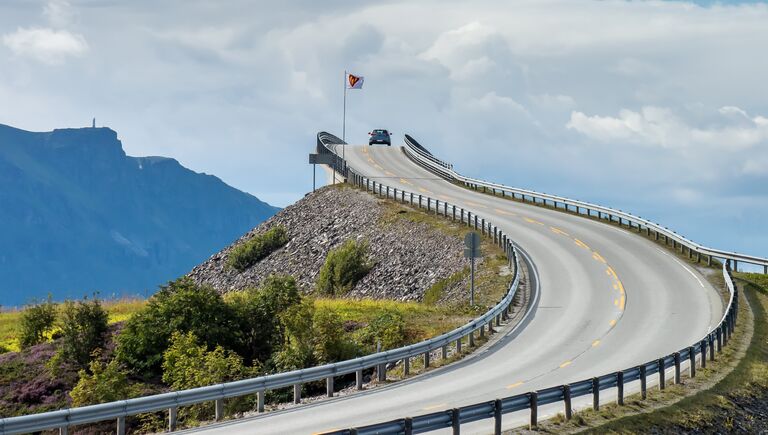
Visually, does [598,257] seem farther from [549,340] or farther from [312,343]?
[312,343]

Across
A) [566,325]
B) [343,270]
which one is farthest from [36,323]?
[566,325]

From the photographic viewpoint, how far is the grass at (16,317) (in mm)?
45497

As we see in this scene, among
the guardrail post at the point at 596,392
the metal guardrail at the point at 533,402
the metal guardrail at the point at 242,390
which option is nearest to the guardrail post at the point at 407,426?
the metal guardrail at the point at 533,402

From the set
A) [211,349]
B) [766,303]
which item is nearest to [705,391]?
[211,349]

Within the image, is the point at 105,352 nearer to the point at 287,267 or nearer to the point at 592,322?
the point at 592,322

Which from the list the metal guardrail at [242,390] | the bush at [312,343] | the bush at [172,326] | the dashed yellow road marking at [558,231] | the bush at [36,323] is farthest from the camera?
the dashed yellow road marking at [558,231]

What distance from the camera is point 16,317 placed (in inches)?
2172

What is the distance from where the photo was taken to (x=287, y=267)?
6606 centimetres

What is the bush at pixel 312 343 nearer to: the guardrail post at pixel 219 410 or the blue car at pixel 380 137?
the guardrail post at pixel 219 410

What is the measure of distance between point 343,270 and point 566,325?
24027 mm

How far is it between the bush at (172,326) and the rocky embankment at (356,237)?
633 inches

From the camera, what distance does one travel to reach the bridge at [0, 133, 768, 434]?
2148cm

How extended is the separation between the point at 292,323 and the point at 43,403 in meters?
8.08

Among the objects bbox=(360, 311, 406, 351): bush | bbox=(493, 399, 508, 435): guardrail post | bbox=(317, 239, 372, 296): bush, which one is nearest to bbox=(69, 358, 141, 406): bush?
bbox=(360, 311, 406, 351): bush
